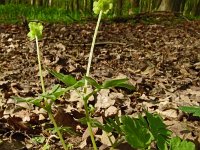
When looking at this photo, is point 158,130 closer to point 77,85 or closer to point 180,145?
point 180,145

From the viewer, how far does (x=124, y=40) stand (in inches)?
233

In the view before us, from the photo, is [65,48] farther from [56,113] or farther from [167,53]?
[56,113]

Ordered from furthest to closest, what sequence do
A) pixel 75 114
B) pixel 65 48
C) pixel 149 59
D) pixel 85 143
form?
pixel 65 48, pixel 149 59, pixel 75 114, pixel 85 143

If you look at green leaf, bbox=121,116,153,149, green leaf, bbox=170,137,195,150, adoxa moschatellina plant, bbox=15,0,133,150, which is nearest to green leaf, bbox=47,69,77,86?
adoxa moschatellina plant, bbox=15,0,133,150

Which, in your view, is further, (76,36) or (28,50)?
(76,36)

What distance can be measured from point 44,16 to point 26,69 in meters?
5.44

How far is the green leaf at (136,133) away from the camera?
1370mm

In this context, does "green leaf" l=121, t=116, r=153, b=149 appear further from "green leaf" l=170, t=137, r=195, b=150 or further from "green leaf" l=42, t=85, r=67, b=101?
"green leaf" l=42, t=85, r=67, b=101

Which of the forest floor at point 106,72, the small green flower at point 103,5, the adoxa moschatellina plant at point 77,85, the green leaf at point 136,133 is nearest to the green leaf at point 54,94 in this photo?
the adoxa moschatellina plant at point 77,85

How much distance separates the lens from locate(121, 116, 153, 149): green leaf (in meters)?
1.37

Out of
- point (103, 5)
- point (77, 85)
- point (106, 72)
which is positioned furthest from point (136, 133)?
point (106, 72)

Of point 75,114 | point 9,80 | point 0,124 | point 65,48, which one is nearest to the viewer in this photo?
point 0,124

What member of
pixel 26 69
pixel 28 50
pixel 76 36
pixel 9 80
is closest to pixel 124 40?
pixel 76 36

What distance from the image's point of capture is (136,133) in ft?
4.55
